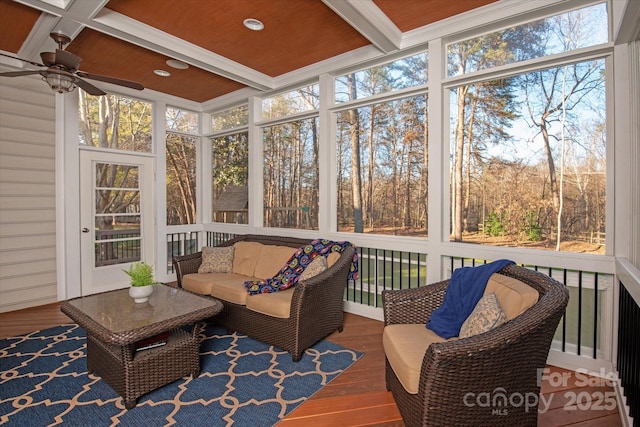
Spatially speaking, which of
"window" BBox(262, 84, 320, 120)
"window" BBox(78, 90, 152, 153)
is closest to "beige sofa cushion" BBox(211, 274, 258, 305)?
"window" BBox(262, 84, 320, 120)

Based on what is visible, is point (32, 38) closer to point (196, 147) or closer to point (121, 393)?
point (196, 147)

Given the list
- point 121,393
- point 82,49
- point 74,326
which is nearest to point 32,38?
point 82,49

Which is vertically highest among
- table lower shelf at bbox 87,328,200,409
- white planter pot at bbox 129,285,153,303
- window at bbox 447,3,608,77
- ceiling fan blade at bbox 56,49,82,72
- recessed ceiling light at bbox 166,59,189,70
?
recessed ceiling light at bbox 166,59,189,70

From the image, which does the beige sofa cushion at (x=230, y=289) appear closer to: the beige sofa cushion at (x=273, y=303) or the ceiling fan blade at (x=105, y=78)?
the beige sofa cushion at (x=273, y=303)

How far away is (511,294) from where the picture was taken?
6.01 feet

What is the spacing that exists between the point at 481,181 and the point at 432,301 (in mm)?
1333

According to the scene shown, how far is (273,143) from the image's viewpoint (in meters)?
4.73

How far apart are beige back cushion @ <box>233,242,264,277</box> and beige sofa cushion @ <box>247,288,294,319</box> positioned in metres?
0.85

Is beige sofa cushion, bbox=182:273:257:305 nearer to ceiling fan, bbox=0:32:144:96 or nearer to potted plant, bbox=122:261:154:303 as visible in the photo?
potted plant, bbox=122:261:154:303

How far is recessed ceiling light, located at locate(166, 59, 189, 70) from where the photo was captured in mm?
3818

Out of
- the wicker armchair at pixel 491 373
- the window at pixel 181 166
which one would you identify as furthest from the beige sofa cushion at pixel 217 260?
the wicker armchair at pixel 491 373

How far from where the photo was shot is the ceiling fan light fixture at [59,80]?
8.70ft

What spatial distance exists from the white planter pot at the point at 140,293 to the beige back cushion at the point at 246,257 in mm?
1314

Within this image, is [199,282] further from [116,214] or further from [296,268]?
[116,214]
